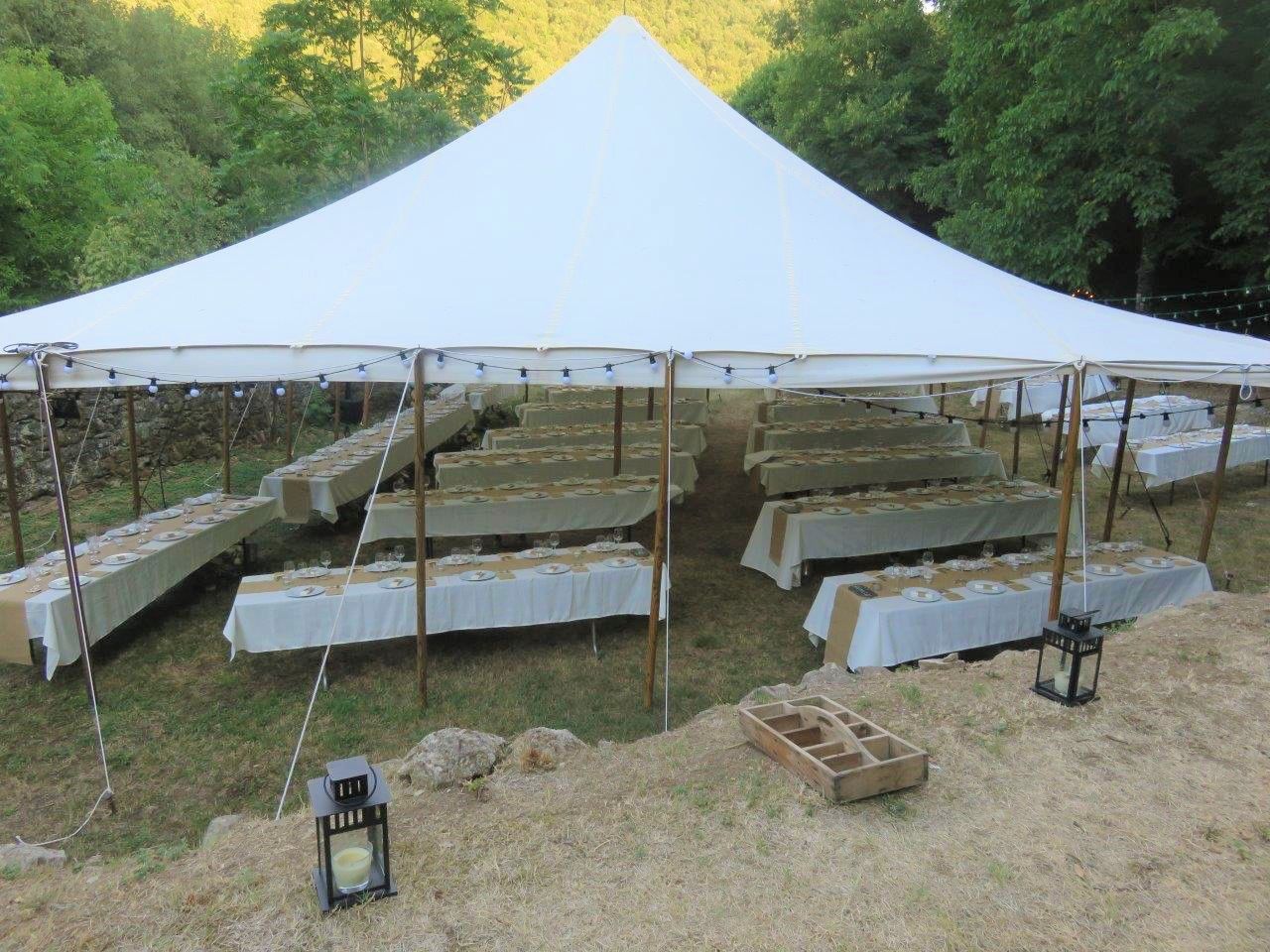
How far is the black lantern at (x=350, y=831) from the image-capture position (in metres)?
2.13

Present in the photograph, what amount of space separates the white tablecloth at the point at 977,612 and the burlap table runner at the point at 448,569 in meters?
1.49

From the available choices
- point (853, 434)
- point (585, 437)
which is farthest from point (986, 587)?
point (585, 437)

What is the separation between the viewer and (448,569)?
16.8 feet

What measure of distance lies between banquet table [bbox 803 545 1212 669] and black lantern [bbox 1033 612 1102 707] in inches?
30.9

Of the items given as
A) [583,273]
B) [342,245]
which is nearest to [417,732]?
[583,273]

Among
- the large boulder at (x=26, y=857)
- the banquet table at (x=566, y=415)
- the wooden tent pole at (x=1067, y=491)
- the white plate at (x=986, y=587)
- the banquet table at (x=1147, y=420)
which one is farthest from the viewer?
the banquet table at (x=566, y=415)

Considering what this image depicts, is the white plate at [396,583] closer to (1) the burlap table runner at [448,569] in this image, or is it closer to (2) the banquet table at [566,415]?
(1) the burlap table runner at [448,569]

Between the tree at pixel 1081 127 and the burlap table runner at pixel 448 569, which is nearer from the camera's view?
the burlap table runner at pixel 448 569

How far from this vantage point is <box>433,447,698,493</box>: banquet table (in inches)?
296

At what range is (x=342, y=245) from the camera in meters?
5.34

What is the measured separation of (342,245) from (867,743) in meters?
4.55

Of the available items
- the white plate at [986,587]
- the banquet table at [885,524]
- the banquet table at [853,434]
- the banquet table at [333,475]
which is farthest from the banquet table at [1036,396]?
the banquet table at [333,475]

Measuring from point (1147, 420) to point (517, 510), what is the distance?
9.10 m

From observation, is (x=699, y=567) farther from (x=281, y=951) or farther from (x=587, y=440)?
(x=281, y=951)
